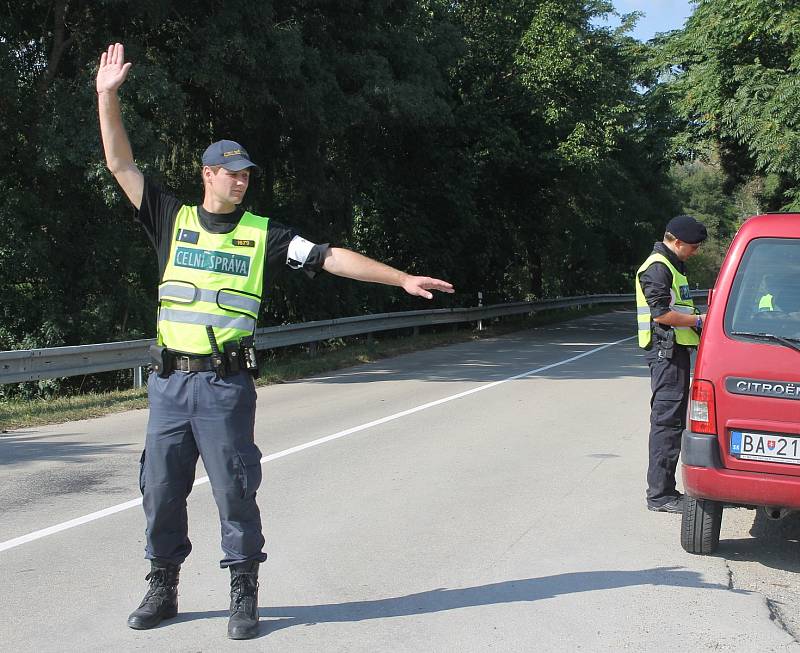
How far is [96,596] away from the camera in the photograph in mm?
4977

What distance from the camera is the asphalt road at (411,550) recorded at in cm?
453

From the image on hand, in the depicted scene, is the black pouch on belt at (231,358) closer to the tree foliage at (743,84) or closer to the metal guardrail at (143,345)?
the metal guardrail at (143,345)

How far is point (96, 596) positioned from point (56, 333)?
1208 cm

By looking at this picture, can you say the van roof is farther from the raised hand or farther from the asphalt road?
the raised hand

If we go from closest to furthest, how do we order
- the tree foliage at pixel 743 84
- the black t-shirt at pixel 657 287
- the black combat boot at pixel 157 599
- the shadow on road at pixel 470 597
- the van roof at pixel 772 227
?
the black combat boot at pixel 157 599, the shadow on road at pixel 470 597, the van roof at pixel 772 227, the black t-shirt at pixel 657 287, the tree foliage at pixel 743 84

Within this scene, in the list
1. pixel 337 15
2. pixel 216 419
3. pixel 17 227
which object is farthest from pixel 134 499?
pixel 337 15

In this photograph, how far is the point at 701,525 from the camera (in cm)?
584

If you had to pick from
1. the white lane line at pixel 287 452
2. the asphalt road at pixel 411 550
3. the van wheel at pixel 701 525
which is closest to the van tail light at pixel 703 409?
the van wheel at pixel 701 525

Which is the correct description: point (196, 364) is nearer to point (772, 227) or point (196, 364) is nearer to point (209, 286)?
point (209, 286)

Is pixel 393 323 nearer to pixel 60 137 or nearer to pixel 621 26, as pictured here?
pixel 60 137

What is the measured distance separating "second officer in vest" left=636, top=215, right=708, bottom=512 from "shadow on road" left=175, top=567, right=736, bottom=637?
141cm

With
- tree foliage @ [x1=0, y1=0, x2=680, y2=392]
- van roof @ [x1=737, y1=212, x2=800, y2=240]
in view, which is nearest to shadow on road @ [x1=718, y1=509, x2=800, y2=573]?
van roof @ [x1=737, y1=212, x2=800, y2=240]

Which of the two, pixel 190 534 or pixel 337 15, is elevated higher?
pixel 337 15

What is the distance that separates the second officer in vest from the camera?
270 inches
